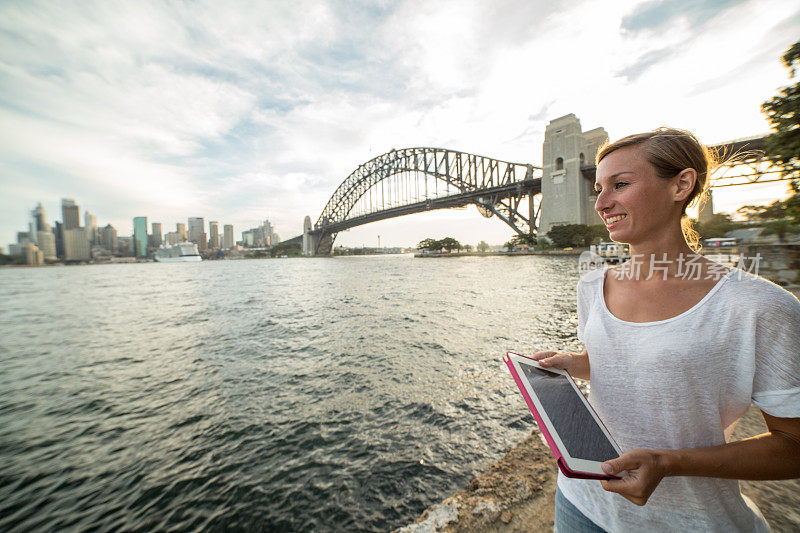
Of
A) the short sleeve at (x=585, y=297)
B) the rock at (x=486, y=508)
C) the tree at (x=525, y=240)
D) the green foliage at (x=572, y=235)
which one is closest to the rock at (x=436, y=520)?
the rock at (x=486, y=508)

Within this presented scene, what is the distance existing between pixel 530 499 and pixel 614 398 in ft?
4.82

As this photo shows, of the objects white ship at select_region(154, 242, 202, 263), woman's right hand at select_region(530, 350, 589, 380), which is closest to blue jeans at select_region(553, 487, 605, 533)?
woman's right hand at select_region(530, 350, 589, 380)

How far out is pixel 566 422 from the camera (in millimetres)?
893

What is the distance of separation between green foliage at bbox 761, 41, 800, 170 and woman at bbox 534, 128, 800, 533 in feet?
15.5

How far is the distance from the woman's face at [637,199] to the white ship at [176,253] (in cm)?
10223

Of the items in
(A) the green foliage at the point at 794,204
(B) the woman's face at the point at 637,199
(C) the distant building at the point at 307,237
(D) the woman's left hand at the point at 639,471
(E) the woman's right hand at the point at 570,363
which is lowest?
(D) the woman's left hand at the point at 639,471

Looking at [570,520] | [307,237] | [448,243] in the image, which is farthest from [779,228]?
[307,237]

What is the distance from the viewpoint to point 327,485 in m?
2.62

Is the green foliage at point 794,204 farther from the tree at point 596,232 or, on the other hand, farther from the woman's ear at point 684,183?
the tree at point 596,232

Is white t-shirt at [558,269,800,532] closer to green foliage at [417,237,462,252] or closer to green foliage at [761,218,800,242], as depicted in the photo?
green foliage at [761,218,800,242]

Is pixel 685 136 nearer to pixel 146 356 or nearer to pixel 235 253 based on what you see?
pixel 146 356

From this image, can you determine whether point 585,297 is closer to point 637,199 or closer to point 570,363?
point 570,363

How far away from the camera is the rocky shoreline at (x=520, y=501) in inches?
66.7

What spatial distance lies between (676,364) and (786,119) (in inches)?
209
